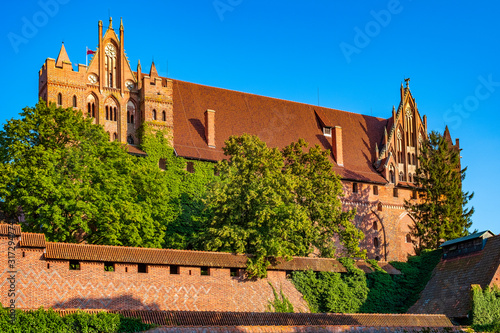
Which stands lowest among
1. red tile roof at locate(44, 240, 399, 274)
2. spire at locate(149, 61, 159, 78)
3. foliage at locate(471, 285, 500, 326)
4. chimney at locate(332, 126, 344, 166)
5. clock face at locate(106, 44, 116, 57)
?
foliage at locate(471, 285, 500, 326)

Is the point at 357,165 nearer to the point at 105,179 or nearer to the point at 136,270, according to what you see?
the point at 105,179

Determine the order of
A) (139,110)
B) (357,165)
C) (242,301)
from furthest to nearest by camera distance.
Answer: (357,165)
(139,110)
(242,301)

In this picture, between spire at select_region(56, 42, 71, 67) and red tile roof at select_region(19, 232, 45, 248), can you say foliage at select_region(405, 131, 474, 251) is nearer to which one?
spire at select_region(56, 42, 71, 67)

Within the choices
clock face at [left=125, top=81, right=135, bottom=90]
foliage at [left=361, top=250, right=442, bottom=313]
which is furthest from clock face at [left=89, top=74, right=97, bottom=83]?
foliage at [left=361, top=250, right=442, bottom=313]

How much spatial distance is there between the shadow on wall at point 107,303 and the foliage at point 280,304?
5.83m

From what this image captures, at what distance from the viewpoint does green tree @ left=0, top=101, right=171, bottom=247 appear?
1358 inches

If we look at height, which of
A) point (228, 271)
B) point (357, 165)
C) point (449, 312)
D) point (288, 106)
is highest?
point (288, 106)

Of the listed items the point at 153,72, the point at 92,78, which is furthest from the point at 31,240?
the point at 153,72

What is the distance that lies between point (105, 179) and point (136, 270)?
7.20 meters

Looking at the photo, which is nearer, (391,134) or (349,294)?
(349,294)

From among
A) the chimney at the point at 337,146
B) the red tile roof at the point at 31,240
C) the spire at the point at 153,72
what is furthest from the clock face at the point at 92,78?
the red tile roof at the point at 31,240

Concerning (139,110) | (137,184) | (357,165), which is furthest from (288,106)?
(137,184)

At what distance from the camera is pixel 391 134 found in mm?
55500

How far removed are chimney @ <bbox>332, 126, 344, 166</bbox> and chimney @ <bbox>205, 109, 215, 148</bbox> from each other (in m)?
9.80
